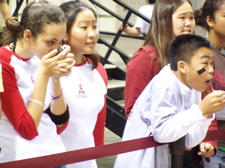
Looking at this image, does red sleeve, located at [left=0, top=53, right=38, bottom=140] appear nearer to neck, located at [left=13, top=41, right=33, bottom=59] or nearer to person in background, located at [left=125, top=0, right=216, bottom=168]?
neck, located at [left=13, top=41, right=33, bottom=59]

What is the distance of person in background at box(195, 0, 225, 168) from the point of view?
10.0ft

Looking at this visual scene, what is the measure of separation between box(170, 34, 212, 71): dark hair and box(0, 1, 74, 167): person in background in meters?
0.66

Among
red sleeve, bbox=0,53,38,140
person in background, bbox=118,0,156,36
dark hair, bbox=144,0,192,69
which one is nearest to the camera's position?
red sleeve, bbox=0,53,38,140

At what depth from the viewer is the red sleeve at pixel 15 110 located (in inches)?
87.1

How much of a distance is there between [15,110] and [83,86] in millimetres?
601

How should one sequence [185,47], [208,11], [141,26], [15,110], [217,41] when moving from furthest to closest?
[141,26] → [208,11] → [217,41] → [185,47] → [15,110]

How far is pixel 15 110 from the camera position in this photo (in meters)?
2.21

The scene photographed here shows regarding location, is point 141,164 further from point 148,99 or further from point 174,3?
point 174,3

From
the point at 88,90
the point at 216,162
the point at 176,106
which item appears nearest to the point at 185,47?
the point at 176,106

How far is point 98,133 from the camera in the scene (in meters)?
2.88

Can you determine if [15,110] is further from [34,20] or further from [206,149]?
[206,149]

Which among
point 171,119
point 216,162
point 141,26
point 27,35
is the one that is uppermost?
point 27,35

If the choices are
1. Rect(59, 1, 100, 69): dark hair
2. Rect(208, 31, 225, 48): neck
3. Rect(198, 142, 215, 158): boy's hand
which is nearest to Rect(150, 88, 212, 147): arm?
Rect(198, 142, 215, 158): boy's hand

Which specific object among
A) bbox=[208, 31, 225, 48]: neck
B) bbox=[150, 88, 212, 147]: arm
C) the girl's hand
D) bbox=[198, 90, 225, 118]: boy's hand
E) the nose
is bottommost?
bbox=[150, 88, 212, 147]: arm
